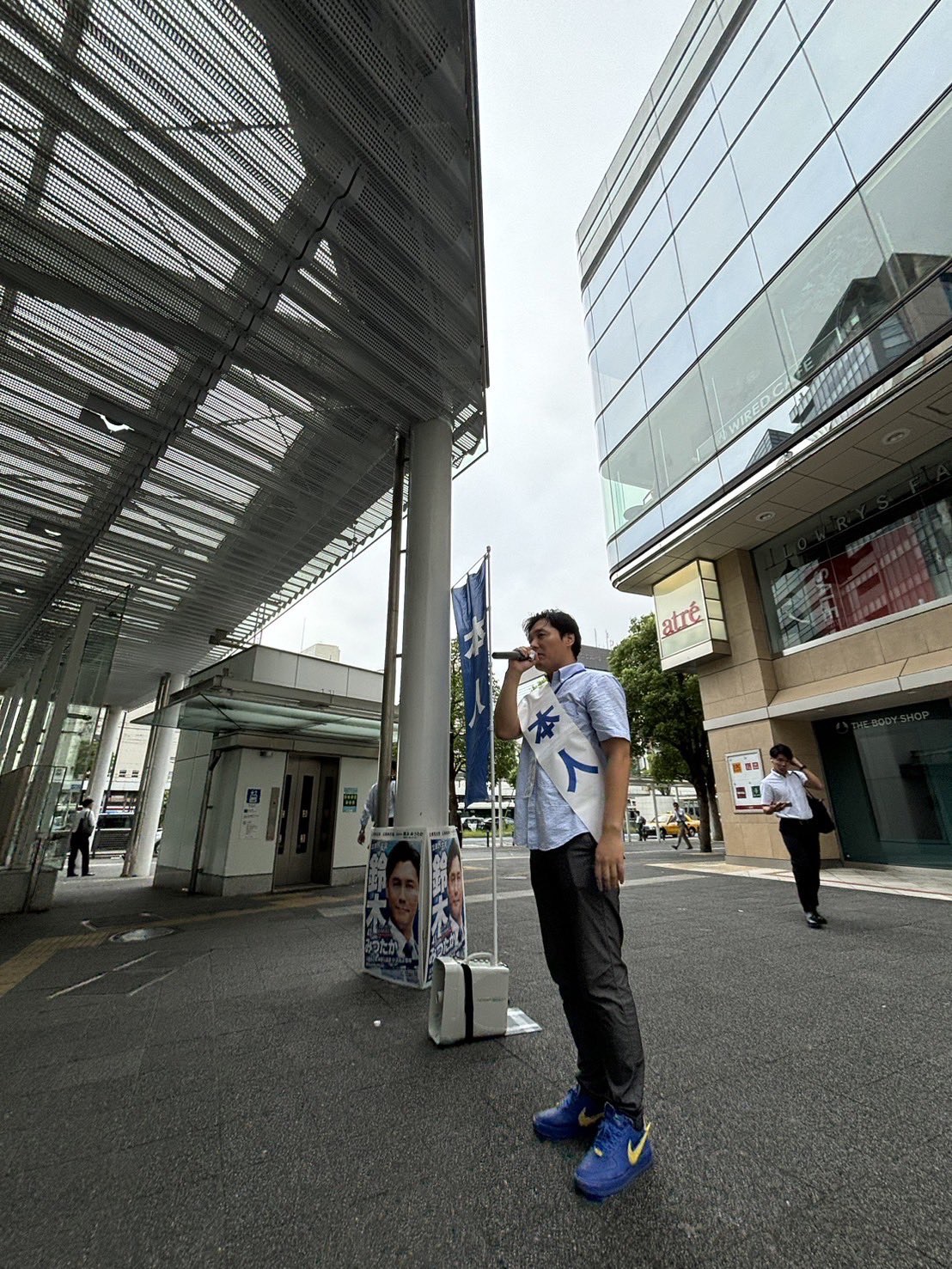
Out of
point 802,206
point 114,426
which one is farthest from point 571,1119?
point 802,206

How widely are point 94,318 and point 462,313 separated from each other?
3.56 metres

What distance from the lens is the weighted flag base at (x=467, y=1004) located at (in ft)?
9.34

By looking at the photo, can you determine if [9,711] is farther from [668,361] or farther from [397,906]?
[668,361]

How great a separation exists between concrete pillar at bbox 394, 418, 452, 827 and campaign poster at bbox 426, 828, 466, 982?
22cm

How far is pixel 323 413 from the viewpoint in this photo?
20.5 feet

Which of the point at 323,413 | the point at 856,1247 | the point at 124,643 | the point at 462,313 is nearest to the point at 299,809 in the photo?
the point at 124,643

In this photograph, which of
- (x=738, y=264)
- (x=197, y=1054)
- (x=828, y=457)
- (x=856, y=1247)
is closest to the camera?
(x=856, y=1247)

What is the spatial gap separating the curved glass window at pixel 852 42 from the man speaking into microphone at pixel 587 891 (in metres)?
13.5

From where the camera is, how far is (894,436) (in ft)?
31.5

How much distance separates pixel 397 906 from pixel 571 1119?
245 centimetres

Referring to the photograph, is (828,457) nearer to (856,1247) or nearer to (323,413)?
(323,413)

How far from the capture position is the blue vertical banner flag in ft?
13.1

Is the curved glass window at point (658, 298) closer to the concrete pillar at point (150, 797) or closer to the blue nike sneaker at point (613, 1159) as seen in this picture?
the blue nike sneaker at point (613, 1159)

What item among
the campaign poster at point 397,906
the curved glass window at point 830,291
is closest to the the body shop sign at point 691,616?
the curved glass window at point 830,291
